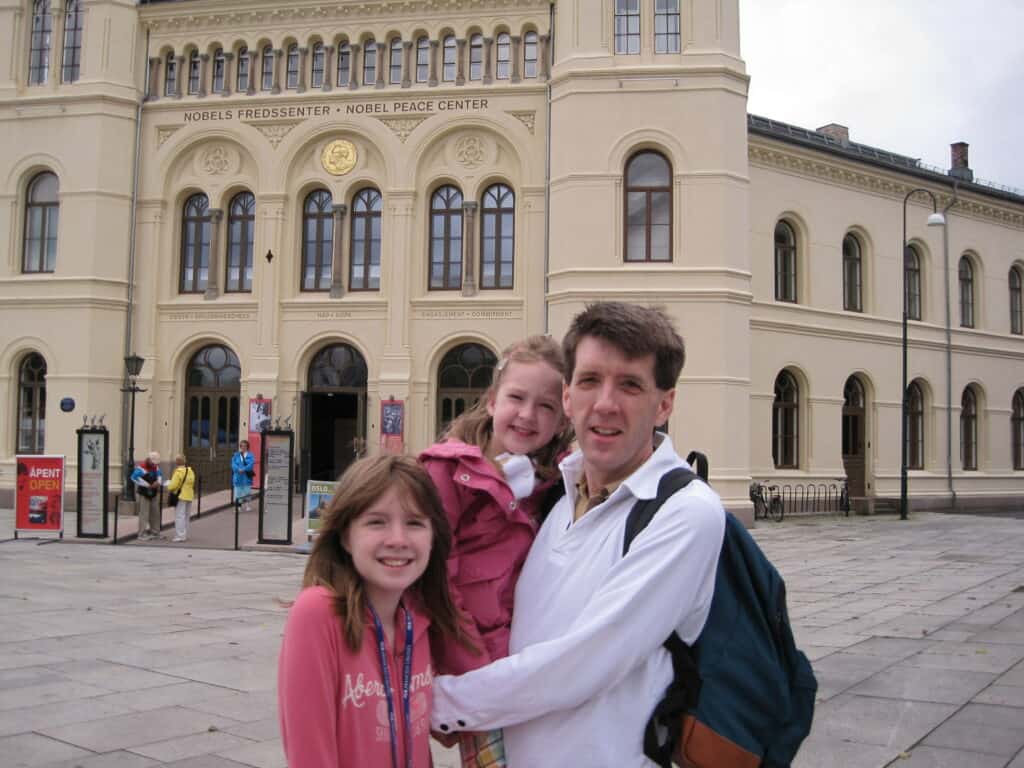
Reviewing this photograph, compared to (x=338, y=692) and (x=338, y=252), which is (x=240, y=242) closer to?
(x=338, y=252)

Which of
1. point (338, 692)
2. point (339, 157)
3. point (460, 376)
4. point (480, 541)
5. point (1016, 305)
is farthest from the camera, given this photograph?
point (1016, 305)

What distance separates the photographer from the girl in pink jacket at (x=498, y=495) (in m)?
2.56

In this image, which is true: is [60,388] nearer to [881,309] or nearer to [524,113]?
[524,113]

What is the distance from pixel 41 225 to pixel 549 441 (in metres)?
27.0

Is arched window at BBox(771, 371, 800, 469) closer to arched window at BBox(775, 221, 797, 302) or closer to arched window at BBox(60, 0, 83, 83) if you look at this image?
arched window at BBox(775, 221, 797, 302)

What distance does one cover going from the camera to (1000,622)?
9.70 m

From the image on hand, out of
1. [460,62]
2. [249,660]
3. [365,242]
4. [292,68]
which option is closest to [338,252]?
[365,242]

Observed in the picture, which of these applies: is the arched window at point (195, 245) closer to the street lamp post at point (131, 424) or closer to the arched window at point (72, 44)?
the street lamp post at point (131, 424)

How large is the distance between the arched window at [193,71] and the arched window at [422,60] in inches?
248

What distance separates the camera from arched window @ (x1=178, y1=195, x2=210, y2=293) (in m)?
26.3

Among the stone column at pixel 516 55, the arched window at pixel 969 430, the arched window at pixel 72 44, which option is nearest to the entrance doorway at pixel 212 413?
the arched window at pixel 72 44

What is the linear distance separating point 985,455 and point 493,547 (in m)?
31.9

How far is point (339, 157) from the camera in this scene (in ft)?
83.8

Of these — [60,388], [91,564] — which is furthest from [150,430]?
[91,564]
